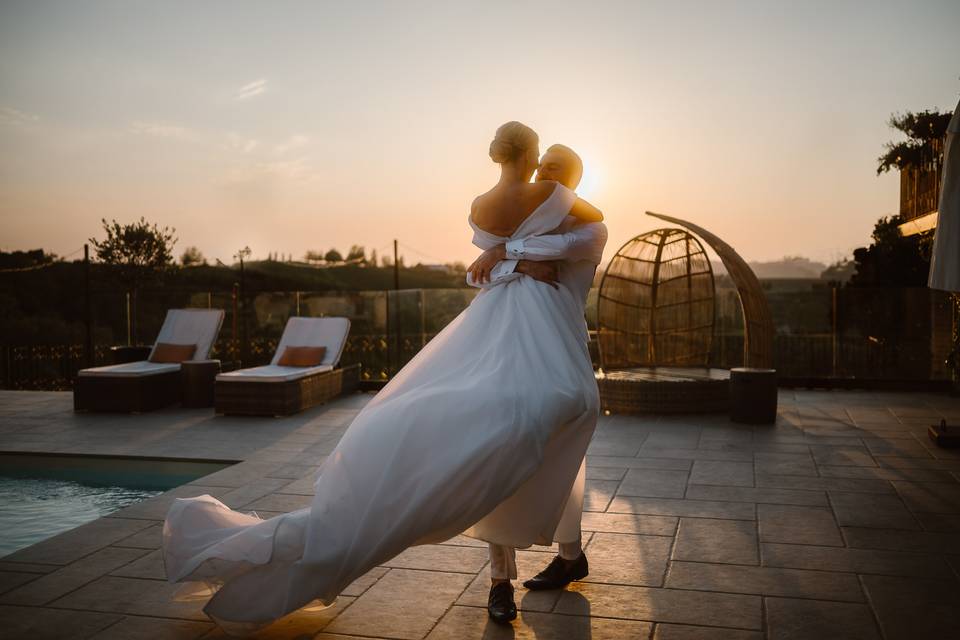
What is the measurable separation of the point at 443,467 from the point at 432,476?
0.04 m

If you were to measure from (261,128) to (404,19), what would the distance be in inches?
157

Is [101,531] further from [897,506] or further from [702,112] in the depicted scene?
[702,112]

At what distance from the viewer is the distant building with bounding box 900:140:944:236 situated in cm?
1241

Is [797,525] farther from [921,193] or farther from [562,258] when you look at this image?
[921,193]

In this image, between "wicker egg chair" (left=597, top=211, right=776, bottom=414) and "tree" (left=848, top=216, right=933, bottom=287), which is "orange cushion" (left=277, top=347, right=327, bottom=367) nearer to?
"wicker egg chair" (left=597, top=211, right=776, bottom=414)

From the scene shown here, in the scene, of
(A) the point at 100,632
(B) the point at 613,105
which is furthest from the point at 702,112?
(A) the point at 100,632

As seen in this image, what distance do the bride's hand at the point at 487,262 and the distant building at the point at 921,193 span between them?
1143 centimetres

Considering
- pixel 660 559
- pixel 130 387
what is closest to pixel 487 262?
pixel 660 559

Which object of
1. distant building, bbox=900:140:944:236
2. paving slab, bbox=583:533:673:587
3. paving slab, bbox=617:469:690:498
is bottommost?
paving slab, bbox=617:469:690:498

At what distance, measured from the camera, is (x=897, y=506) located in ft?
14.1

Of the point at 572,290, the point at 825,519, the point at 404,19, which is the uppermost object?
the point at 404,19

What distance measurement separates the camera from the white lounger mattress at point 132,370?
8.15 m

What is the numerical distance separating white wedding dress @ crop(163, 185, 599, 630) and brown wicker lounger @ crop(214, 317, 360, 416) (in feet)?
16.8

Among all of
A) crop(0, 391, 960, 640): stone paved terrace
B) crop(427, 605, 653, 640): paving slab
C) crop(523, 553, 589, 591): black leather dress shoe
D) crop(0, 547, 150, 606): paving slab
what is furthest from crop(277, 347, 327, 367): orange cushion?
crop(427, 605, 653, 640): paving slab
